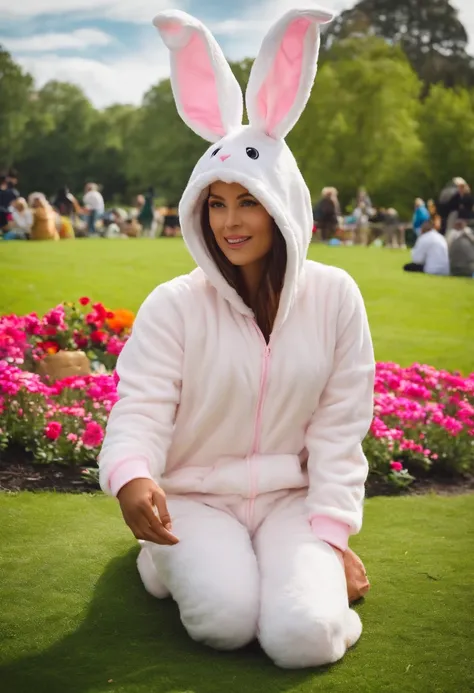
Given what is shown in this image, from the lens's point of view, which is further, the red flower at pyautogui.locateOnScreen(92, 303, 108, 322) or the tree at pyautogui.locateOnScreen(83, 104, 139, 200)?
the tree at pyautogui.locateOnScreen(83, 104, 139, 200)

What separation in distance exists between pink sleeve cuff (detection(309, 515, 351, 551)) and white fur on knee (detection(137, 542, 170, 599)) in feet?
1.74

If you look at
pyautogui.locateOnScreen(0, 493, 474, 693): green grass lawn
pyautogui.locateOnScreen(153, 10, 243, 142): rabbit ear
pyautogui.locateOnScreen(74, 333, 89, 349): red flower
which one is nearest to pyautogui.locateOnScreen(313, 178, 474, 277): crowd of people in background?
pyautogui.locateOnScreen(74, 333, 89, 349): red flower

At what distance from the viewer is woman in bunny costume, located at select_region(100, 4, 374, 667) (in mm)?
2715

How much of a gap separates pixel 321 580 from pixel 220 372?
669mm

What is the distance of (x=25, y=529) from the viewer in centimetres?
358

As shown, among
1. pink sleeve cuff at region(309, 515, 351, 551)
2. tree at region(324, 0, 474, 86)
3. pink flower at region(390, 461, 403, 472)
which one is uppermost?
tree at region(324, 0, 474, 86)

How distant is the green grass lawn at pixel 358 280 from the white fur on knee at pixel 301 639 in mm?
4589

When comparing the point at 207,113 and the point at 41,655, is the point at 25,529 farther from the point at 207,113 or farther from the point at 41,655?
the point at 207,113

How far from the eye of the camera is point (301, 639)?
97.7 inches

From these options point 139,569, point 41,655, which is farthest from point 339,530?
point 41,655

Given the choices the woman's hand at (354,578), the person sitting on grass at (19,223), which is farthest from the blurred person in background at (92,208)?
the woman's hand at (354,578)

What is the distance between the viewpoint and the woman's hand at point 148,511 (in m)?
2.51

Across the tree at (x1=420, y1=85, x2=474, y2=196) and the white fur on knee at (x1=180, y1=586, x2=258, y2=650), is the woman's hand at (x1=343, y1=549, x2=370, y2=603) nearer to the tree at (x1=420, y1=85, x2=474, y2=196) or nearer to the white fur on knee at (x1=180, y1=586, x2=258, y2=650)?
the white fur on knee at (x1=180, y1=586, x2=258, y2=650)

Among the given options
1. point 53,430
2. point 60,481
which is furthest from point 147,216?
point 60,481
